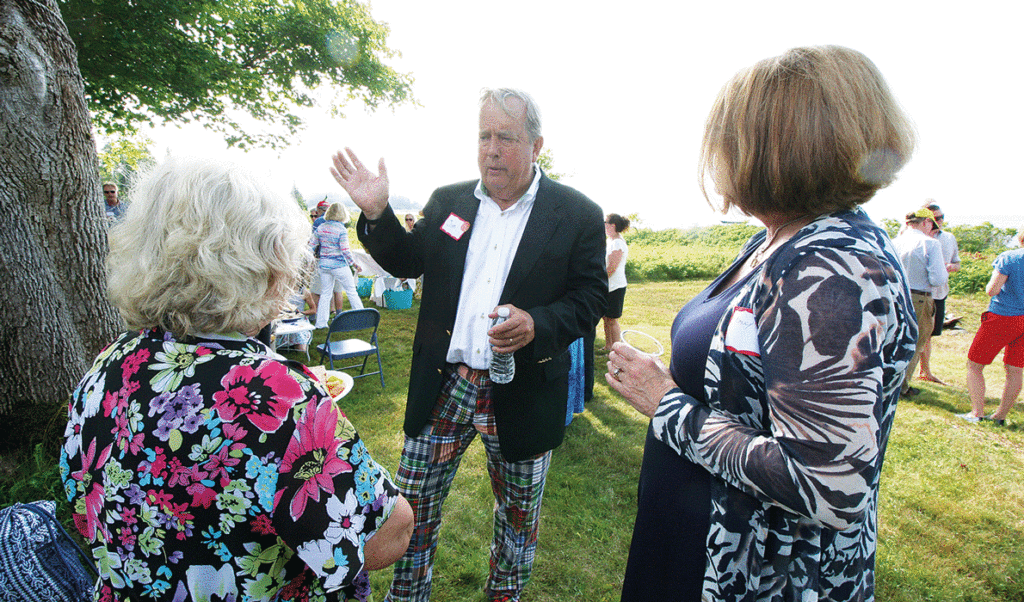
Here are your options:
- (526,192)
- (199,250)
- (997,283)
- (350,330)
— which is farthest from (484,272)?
(997,283)

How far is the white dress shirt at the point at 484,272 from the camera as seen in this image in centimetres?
195

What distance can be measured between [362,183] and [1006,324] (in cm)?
607

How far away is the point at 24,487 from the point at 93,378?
231cm

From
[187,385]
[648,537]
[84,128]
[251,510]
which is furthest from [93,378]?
[84,128]

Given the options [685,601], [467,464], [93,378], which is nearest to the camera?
[93,378]

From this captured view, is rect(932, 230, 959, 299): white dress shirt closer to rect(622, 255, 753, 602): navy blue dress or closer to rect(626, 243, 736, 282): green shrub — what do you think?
rect(622, 255, 753, 602): navy blue dress

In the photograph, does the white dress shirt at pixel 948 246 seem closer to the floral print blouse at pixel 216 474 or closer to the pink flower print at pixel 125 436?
the floral print blouse at pixel 216 474

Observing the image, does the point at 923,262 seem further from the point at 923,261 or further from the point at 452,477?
the point at 452,477

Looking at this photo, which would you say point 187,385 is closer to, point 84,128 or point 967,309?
point 84,128

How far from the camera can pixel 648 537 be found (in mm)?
1237

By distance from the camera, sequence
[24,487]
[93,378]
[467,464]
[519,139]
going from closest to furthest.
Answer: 1. [93,378]
2. [519,139]
3. [24,487]
4. [467,464]

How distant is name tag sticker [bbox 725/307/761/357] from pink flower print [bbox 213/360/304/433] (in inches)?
36.1

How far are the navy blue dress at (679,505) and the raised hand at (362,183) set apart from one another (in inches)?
53.9

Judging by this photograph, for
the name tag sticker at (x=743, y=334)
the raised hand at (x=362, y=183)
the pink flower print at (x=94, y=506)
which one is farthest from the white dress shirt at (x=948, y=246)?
the pink flower print at (x=94, y=506)
